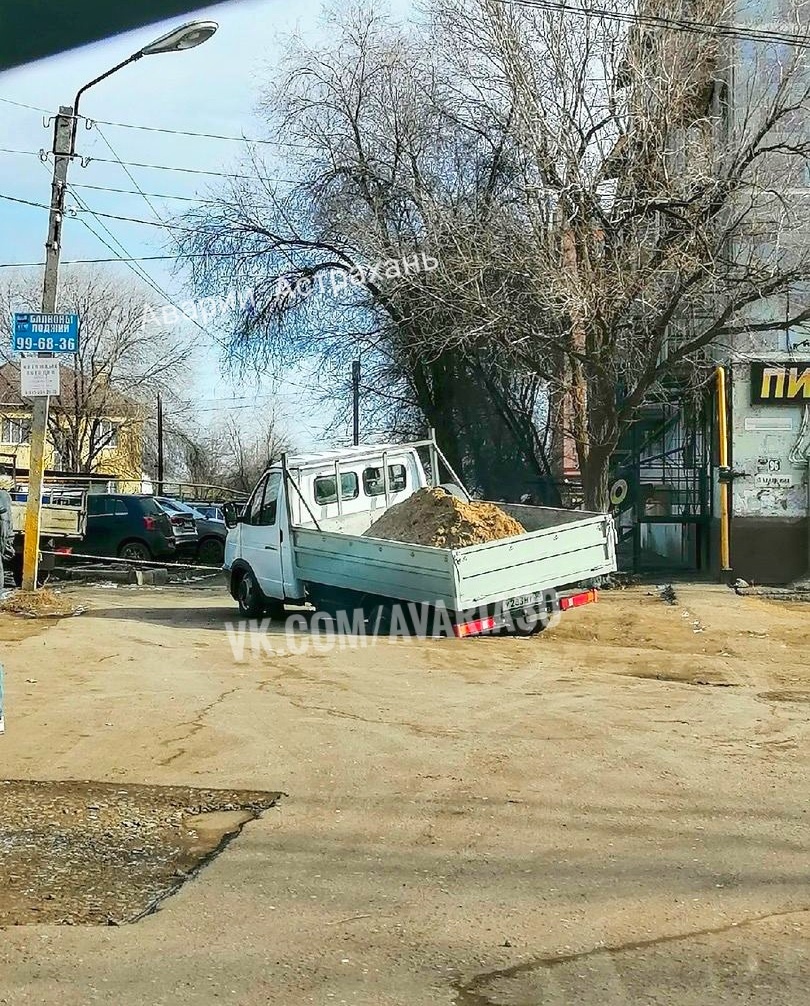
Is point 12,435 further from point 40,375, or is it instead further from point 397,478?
point 397,478

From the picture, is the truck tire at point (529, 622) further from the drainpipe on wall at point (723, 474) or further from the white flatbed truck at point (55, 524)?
the white flatbed truck at point (55, 524)

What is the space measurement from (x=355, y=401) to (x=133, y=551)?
5.77m

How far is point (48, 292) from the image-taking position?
1677 centimetres

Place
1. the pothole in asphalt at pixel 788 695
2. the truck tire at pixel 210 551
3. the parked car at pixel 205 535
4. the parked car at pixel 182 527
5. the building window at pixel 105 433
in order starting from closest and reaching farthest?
the pothole in asphalt at pixel 788 695 < the parked car at pixel 182 527 < the parked car at pixel 205 535 < the truck tire at pixel 210 551 < the building window at pixel 105 433

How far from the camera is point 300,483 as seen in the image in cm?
1504

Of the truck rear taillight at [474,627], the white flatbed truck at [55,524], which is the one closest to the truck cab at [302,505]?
the truck rear taillight at [474,627]

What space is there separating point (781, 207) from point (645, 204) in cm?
205

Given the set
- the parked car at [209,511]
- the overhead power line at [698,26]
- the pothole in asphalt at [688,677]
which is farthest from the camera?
the parked car at [209,511]

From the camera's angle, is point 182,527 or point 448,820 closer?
point 448,820

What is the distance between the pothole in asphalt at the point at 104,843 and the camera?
16.0 feet

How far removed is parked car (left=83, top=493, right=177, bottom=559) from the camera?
972 inches

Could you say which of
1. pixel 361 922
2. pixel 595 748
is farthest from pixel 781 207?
pixel 361 922

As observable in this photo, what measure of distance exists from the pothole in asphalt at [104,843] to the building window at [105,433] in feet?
137

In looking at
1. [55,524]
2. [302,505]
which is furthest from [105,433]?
[302,505]
